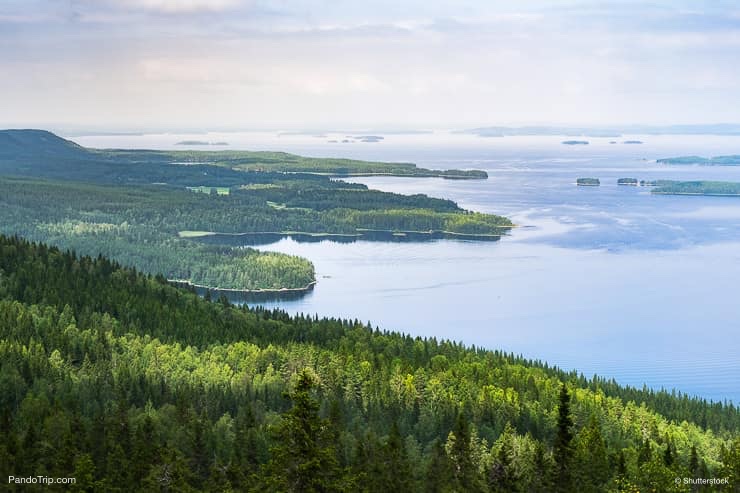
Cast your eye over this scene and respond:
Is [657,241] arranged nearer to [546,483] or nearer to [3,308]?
[3,308]

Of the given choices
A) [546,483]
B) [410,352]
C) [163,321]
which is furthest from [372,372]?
[546,483]

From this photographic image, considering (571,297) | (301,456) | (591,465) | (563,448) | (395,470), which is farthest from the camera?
(571,297)

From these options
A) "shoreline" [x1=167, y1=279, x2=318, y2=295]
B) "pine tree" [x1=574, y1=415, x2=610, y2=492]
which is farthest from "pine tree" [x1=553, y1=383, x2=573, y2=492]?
"shoreline" [x1=167, y1=279, x2=318, y2=295]

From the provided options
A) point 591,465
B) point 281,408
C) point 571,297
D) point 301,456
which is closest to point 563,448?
point 301,456

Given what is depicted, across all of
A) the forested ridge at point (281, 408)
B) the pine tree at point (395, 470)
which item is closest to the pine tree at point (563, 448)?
the forested ridge at point (281, 408)

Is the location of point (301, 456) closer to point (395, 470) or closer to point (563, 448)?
point (563, 448)

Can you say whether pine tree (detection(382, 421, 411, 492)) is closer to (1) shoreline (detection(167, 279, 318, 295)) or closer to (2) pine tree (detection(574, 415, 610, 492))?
(2) pine tree (detection(574, 415, 610, 492))

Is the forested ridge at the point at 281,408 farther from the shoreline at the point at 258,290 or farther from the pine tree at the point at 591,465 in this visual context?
the shoreline at the point at 258,290

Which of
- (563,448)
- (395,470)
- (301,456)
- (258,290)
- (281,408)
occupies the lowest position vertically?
(258,290)
